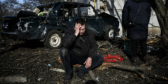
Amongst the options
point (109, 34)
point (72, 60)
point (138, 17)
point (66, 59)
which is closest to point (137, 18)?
point (138, 17)

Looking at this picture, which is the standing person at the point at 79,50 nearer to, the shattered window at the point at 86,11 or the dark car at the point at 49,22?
the dark car at the point at 49,22

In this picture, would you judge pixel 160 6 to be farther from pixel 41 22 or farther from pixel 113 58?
pixel 41 22

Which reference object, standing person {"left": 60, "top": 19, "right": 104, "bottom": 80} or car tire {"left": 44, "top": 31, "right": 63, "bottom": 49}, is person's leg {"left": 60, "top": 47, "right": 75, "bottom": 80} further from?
car tire {"left": 44, "top": 31, "right": 63, "bottom": 49}

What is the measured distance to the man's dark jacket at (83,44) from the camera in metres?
2.78

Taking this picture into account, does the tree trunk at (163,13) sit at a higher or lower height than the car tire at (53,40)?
higher

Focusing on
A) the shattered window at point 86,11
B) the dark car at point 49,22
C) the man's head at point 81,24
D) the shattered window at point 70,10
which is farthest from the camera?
the shattered window at point 86,11

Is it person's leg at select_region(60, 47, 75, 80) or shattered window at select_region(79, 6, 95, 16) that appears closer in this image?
person's leg at select_region(60, 47, 75, 80)

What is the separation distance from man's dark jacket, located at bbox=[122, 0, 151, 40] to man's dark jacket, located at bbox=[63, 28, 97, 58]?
127 centimetres

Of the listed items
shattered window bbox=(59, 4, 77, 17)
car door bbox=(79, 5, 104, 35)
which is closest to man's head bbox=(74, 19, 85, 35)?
shattered window bbox=(59, 4, 77, 17)

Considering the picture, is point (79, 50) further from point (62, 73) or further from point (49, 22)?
point (49, 22)

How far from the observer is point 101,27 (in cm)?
684

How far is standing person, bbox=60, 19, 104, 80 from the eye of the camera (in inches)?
107

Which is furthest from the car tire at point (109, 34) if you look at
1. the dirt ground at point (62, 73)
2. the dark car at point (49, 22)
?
the dirt ground at point (62, 73)

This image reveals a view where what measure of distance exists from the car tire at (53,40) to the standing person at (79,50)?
2.62 metres
